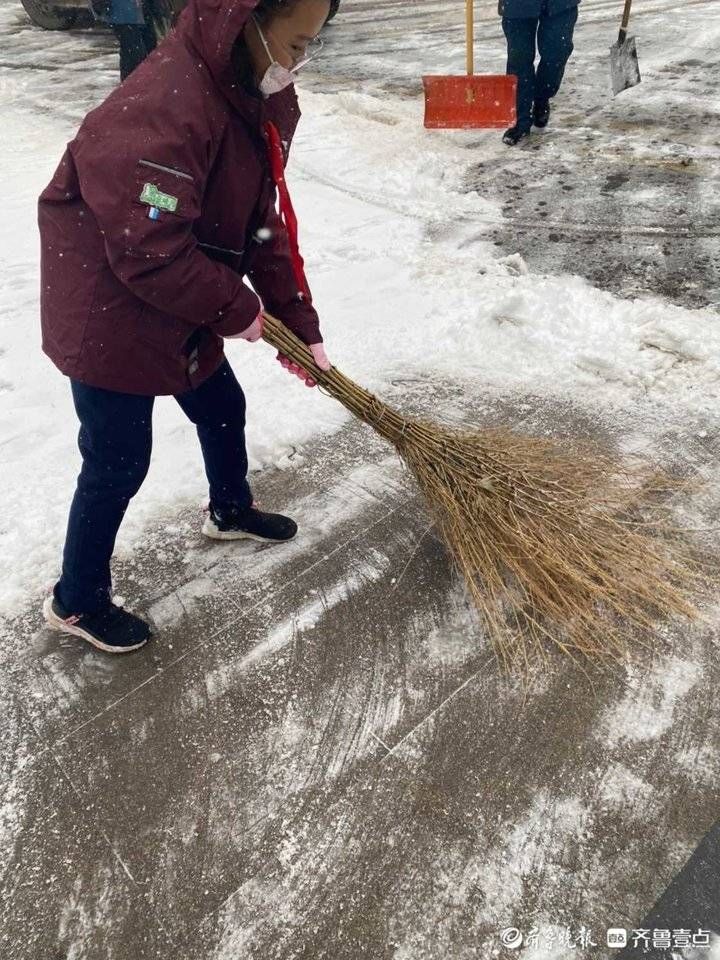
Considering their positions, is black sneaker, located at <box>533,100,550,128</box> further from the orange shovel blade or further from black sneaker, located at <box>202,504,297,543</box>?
black sneaker, located at <box>202,504,297,543</box>

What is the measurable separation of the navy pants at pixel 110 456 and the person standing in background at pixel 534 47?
4388 millimetres

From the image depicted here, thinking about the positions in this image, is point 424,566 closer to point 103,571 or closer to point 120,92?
point 103,571

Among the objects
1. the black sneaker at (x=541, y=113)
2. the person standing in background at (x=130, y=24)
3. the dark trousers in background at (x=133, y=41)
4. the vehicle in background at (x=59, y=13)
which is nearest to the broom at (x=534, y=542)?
the black sneaker at (x=541, y=113)

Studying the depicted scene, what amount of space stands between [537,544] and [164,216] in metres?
1.39

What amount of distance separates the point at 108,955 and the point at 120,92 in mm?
1835

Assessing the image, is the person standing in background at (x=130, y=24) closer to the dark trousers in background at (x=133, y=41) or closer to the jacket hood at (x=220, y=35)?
the dark trousers in background at (x=133, y=41)

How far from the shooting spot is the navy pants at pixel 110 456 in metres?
1.91

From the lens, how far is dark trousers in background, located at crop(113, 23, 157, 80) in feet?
20.6

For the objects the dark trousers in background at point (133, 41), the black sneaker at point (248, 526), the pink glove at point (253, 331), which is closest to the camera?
the pink glove at point (253, 331)

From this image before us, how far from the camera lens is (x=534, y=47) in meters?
5.70

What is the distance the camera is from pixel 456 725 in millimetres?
2018

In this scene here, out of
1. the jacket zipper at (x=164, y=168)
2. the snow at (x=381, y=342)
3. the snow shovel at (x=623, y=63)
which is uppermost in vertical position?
the jacket zipper at (x=164, y=168)

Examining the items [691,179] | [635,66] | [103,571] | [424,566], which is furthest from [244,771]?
[635,66]

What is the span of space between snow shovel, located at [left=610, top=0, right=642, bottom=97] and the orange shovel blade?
1068 millimetres
